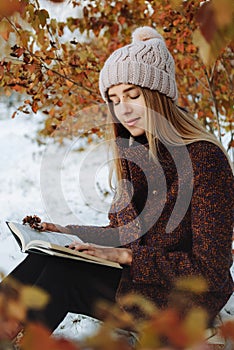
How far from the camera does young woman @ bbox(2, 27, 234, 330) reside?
1.68 m

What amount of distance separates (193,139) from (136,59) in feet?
1.24

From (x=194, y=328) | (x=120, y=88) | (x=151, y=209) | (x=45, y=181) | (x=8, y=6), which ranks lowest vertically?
(x=45, y=181)

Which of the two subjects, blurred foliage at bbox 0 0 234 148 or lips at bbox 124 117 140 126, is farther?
blurred foliage at bbox 0 0 234 148

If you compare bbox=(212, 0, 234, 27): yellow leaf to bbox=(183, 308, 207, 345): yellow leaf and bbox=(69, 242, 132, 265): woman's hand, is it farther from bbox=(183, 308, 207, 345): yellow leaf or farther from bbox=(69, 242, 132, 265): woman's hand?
bbox=(69, 242, 132, 265): woman's hand

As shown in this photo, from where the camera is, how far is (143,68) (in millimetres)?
1938

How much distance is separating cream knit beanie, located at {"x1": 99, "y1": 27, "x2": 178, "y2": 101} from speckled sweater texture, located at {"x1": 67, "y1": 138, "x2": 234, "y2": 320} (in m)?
0.24

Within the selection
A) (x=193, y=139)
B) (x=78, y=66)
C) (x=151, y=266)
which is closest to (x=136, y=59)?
(x=193, y=139)

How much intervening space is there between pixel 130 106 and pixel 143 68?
0.49 ft

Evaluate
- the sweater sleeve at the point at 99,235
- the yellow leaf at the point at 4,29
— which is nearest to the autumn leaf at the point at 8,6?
the yellow leaf at the point at 4,29

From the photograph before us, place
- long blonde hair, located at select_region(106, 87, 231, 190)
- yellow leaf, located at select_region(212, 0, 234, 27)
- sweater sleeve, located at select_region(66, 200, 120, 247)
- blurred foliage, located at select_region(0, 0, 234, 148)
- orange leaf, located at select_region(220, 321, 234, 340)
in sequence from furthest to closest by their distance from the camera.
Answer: blurred foliage, located at select_region(0, 0, 234, 148), sweater sleeve, located at select_region(66, 200, 120, 247), long blonde hair, located at select_region(106, 87, 231, 190), orange leaf, located at select_region(220, 321, 234, 340), yellow leaf, located at select_region(212, 0, 234, 27)

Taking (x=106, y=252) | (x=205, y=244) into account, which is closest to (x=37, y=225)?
(x=106, y=252)

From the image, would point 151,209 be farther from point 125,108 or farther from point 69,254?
point 69,254

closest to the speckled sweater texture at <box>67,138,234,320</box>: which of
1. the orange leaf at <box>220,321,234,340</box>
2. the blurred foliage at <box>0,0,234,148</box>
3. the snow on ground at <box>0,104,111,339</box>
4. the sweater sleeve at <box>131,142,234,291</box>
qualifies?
the sweater sleeve at <box>131,142,234,291</box>

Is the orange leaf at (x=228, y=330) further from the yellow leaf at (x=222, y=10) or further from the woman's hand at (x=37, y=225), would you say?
the woman's hand at (x=37, y=225)
